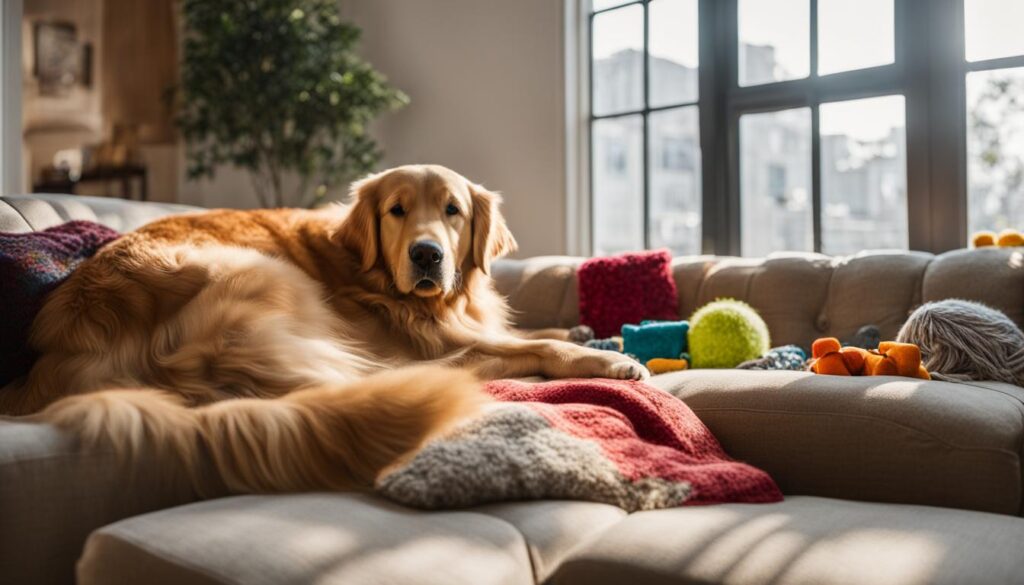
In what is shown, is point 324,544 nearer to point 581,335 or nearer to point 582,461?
point 582,461

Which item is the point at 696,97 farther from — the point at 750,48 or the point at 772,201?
the point at 772,201

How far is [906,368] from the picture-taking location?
1862 mm

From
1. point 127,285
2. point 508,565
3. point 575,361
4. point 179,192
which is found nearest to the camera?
point 508,565

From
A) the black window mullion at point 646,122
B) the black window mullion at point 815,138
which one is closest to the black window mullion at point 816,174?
the black window mullion at point 815,138

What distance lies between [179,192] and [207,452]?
19.3 feet

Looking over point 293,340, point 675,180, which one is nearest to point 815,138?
point 675,180

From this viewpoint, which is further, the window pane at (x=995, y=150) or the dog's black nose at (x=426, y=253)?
the window pane at (x=995, y=150)

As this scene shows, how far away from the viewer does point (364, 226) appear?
230 centimetres

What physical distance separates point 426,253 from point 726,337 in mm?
845

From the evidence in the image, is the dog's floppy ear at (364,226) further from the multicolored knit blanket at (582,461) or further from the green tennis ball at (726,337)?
the green tennis ball at (726,337)

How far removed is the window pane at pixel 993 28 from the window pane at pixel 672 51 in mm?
1200

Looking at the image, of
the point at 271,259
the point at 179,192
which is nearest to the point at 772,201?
the point at 271,259

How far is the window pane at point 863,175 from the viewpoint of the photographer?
3408mm

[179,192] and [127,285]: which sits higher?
[179,192]
